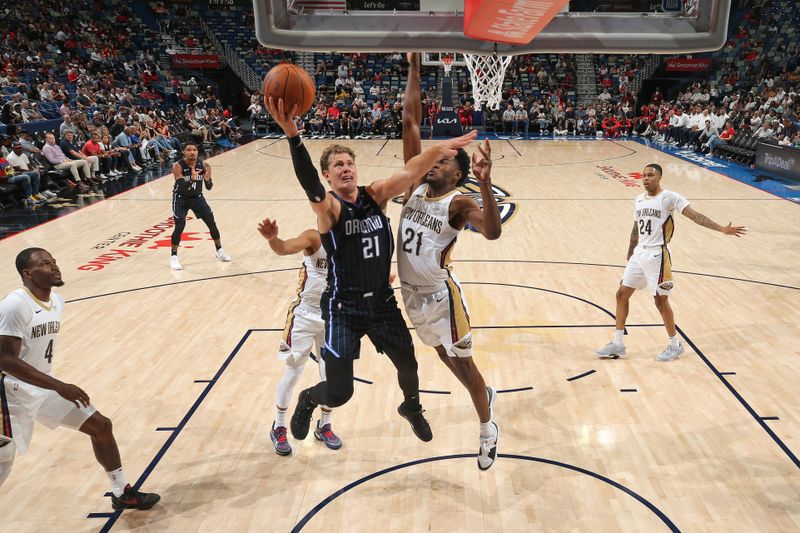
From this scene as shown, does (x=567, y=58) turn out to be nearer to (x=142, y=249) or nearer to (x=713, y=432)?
(x=142, y=249)

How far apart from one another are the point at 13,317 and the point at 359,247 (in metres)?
1.82

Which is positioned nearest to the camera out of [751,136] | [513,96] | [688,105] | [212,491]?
[212,491]

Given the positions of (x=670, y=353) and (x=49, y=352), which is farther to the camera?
(x=670, y=353)

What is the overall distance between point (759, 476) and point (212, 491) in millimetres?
3384

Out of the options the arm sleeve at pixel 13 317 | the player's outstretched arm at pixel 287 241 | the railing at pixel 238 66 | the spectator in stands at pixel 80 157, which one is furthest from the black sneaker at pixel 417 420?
the railing at pixel 238 66

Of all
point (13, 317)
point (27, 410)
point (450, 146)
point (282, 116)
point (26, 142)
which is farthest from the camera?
point (26, 142)

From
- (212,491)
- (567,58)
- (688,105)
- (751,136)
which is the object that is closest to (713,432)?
(212,491)

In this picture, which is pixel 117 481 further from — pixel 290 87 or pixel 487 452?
pixel 290 87

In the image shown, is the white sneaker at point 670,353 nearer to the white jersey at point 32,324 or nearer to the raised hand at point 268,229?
the raised hand at point 268,229

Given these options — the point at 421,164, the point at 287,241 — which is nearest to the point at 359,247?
the point at 287,241

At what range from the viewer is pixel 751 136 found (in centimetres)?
1748

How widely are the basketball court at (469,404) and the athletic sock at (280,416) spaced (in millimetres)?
199

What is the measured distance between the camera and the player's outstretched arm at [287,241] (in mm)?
3457

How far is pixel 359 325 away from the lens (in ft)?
12.6
